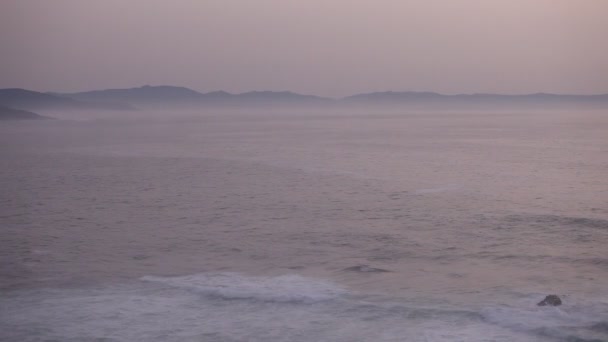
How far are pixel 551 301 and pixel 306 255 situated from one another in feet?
24.8

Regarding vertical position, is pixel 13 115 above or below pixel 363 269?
above

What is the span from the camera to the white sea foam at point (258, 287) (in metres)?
15.1

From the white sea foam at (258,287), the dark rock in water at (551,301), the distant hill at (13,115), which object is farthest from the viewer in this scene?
the distant hill at (13,115)

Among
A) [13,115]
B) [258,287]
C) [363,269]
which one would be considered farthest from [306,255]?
[13,115]

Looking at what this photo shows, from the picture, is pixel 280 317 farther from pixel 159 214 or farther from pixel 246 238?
pixel 159 214

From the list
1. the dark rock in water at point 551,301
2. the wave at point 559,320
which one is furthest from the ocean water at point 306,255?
the dark rock in water at point 551,301

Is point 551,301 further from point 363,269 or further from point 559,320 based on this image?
point 363,269

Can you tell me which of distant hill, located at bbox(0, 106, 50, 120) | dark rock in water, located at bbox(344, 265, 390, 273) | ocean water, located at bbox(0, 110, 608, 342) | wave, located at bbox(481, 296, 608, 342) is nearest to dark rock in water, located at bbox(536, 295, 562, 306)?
wave, located at bbox(481, 296, 608, 342)

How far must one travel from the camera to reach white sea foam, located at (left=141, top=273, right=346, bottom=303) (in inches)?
594

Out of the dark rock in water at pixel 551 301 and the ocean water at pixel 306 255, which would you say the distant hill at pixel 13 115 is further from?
the dark rock in water at pixel 551 301

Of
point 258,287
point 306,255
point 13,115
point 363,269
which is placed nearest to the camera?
point 258,287

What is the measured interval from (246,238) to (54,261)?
20.4ft

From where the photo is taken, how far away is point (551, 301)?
1398cm

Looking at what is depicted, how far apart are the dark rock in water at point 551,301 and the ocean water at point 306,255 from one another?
311 mm
